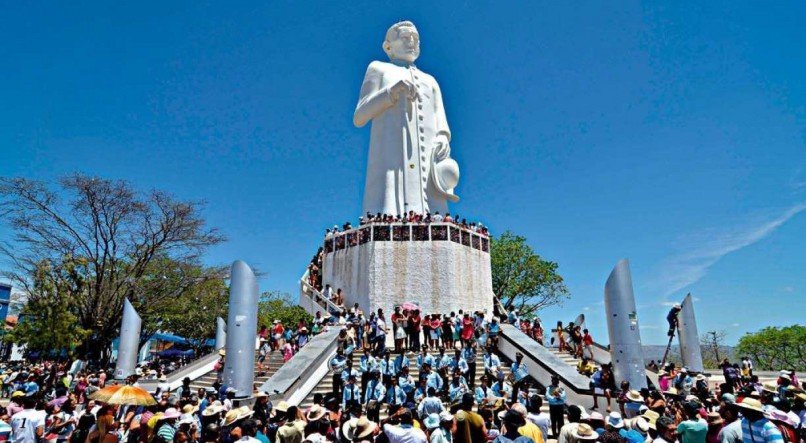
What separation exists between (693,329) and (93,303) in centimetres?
2573

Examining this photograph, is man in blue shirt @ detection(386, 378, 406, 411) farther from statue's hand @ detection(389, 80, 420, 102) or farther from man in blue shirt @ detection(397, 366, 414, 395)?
statue's hand @ detection(389, 80, 420, 102)

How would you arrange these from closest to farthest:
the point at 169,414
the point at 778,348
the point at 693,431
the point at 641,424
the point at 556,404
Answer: the point at 693,431, the point at 641,424, the point at 169,414, the point at 556,404, the point at 778,348

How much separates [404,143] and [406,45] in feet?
19.8

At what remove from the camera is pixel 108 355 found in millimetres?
25703

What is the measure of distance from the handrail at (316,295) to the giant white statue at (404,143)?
15.5 feet

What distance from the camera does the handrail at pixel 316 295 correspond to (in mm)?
20000

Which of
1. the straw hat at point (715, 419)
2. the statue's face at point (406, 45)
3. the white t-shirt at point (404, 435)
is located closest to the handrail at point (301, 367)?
the white t-shirt at point (404, 435)

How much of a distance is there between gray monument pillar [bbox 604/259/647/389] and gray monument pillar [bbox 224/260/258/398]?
875 cm

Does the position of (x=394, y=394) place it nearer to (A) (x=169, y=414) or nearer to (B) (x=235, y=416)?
(B) (x=235, y=416)

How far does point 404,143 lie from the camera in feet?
78.9

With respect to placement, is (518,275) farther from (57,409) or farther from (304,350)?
(57,409)

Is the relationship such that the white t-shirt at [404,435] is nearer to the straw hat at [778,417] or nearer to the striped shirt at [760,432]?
the striped shirt at [760,432]

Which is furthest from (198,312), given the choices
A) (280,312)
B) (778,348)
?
(778,348)

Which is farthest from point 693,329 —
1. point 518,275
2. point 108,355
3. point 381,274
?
point 108,355
